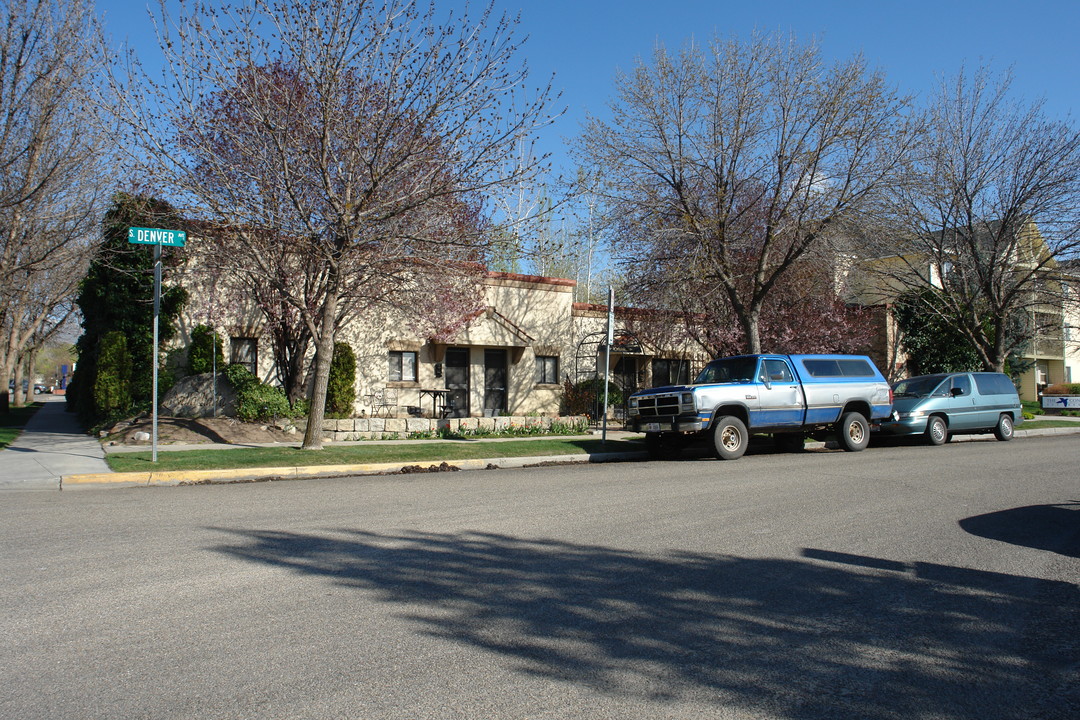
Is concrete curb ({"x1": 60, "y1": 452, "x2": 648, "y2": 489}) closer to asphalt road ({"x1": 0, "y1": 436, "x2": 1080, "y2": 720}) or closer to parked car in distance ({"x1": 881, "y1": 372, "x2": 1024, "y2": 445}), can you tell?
asphalt road ({"x1": 0, "y1": 436, "x2": 1080, "y2": 720})

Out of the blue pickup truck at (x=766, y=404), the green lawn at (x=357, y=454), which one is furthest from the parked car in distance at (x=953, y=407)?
the green lawn at (x=357, y=454)

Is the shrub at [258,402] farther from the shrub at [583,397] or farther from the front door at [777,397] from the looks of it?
the front door at [777,397]

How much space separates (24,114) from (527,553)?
16411 millimetres

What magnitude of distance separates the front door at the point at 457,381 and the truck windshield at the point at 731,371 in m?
8.35

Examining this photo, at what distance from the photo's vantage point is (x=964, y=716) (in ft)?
12.2

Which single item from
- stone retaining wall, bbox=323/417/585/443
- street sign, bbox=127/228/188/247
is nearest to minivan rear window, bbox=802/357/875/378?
stone retaining wall, bbox=323/417/585/443

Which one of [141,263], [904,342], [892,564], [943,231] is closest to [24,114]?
[141,263]

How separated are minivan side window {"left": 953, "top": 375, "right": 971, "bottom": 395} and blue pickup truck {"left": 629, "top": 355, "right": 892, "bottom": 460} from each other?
2.90m

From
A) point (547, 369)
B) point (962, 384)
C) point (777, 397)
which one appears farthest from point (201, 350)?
point (962, 384)

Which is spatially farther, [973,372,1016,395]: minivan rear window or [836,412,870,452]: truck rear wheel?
[973,372,1016,395]: minivan rear window

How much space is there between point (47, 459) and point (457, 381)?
11.1m

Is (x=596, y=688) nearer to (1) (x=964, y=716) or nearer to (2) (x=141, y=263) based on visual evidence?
(1) (x=964, y=716)

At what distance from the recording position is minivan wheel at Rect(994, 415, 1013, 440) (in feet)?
64.8

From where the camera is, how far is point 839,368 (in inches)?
654
